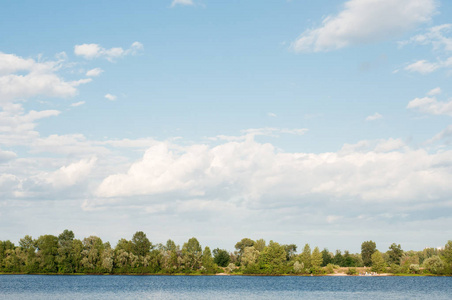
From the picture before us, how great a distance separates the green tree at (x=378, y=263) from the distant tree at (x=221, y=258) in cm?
6187

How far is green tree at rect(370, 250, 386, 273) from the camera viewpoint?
175 metres

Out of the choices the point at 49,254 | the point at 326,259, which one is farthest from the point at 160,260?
the point at 326,259

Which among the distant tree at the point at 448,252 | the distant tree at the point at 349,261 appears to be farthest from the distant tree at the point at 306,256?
the distant tree at the point at 448,252

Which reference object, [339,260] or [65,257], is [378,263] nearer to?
[339,260]

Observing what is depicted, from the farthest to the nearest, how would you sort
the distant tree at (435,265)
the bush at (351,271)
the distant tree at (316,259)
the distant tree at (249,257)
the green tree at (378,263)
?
1. the bush at (351,271)
2. the green tree at (378,263)
3. the distant tree at (249,257)
4. the distant tree at (316,259)
5. the distant tree at (435,265)

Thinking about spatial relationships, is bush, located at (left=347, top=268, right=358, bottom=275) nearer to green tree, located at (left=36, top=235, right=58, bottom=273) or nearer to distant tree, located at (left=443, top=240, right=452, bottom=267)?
distant tree, located at (left=443, top=240, right=452, bottom=267)

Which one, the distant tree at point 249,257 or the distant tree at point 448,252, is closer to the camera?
the distant tree at point 448,252

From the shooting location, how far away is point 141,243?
178 metres

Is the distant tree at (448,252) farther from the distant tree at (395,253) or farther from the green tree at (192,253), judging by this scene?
the green tree at (192,253)

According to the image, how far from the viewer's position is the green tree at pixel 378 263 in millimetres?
174875

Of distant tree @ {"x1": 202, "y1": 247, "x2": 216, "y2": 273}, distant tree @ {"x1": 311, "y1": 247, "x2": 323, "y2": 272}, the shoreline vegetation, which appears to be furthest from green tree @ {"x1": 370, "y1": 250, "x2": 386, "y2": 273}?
distant tree @ {"x1": 202, "y1": 247, "x2": 216, "y2": 273}

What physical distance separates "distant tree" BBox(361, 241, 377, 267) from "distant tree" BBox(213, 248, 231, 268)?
60.6 metres

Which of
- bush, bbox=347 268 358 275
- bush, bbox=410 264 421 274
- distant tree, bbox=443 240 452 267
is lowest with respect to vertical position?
bush, bbox=347 268 358 275

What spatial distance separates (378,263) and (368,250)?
14.8m
